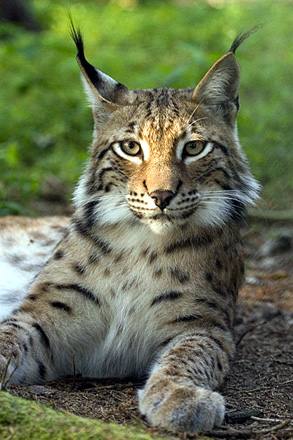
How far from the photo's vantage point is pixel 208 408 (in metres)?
3.13

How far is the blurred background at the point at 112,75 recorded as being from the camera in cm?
775

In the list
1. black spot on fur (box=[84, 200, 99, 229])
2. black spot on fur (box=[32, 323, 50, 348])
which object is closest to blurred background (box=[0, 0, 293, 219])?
black spot on fur (box=[84, 200, 99, 229])

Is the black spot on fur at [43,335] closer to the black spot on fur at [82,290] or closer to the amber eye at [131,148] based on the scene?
the black spot on fur at [82,290]

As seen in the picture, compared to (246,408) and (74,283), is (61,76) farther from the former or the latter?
(246,408)

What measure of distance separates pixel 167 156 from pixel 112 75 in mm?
6207

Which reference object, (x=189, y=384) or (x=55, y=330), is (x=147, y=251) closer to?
(x=55, y=330)

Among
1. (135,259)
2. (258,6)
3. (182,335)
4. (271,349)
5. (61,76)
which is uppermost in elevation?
(258,6)

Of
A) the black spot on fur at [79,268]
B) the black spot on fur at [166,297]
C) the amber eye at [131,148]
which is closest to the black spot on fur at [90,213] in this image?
the black spot on fur at [79,268]

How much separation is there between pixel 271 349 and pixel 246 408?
1272 mm

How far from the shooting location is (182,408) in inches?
123

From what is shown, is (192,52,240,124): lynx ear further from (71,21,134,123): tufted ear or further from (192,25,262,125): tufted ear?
(71,21,134,123): tufted ear

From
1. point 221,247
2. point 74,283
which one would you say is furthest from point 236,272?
point 74,283

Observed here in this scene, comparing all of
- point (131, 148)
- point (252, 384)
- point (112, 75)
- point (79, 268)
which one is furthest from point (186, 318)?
point (112, 75)

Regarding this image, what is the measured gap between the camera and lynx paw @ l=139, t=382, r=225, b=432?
122 inches
